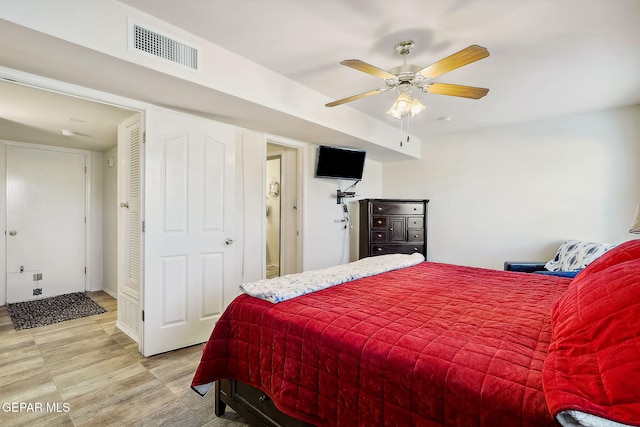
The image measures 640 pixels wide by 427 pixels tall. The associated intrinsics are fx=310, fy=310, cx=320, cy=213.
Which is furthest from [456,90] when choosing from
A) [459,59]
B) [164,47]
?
[164,47]

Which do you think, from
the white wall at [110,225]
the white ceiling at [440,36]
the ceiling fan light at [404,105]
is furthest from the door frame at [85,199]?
the ceiling fan light at [404,105]

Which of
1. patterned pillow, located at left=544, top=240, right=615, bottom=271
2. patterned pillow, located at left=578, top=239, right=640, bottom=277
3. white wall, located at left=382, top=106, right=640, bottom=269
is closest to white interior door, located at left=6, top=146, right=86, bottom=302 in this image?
white wall, located at left=382, top=106, right=640, bottom=269

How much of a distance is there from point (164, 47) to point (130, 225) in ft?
5.68

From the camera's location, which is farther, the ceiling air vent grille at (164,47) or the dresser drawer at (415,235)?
the dresser drawer at (415,235)

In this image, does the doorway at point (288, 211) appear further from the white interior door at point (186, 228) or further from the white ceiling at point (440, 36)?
the white ceiling at point (440, 36)

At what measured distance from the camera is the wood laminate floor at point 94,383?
182 centimetres

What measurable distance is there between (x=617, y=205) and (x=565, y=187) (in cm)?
51

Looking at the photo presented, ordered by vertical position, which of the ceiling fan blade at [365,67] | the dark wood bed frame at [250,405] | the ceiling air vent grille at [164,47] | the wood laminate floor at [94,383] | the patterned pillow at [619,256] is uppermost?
the ceiling air vent grille at [164,47]

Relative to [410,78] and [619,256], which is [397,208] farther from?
[619,256]

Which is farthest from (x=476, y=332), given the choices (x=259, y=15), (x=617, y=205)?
(x=617, y=205)

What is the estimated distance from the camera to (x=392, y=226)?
4.61 metres

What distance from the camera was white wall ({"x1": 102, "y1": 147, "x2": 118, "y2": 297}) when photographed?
4328 millimetres

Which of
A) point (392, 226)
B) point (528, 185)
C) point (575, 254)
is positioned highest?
point (528, 185)

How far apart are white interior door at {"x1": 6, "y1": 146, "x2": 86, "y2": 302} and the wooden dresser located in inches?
165
